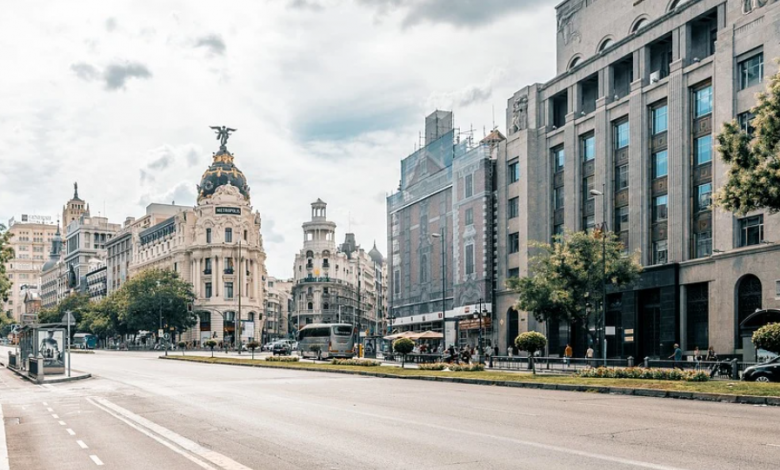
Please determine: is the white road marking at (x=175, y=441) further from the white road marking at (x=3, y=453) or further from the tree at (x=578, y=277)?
the tree at (x=578, y=277)

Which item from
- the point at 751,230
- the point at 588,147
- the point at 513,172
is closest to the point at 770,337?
the point at 751,230

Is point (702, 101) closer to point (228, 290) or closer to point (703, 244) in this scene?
point (703, 244)

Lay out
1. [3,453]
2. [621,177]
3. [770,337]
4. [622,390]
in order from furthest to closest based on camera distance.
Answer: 1. [621,177]
2. [770,337]
3. [622,390]
4. [3,453]

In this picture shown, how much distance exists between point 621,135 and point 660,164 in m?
5.20

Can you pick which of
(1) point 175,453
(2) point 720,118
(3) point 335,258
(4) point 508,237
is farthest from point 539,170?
(3) point 335,258

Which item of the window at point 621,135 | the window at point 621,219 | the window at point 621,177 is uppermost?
the window at point 621,135

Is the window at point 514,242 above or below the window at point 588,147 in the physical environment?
below

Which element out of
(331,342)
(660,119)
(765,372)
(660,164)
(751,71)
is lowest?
(331,342)

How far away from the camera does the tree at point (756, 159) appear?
25.7 m

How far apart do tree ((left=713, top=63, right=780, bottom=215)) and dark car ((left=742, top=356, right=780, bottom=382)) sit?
5.41 meters

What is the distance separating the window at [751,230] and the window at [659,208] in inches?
306

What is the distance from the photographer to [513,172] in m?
68.9

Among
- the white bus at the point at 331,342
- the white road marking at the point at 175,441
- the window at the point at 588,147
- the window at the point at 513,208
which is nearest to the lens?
the white road marking at the point at 175,441

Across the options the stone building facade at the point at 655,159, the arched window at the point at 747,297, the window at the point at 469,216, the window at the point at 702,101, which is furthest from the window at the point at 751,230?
the window at the point at 469,216
